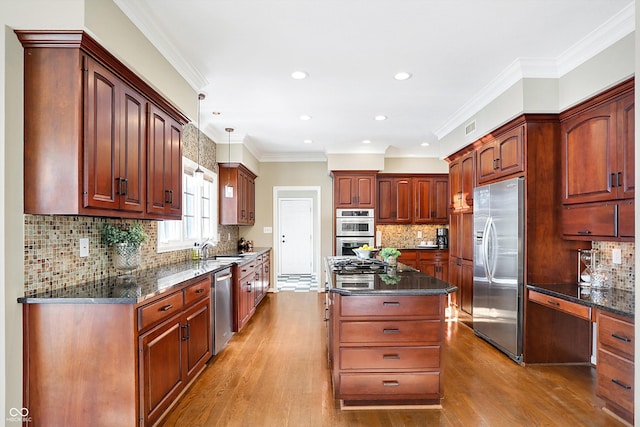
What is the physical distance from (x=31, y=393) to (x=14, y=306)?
0.50m

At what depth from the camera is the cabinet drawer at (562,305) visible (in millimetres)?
2752

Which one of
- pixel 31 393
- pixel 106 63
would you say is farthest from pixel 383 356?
pixel 106 63

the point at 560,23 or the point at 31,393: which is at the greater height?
the point at 560,23

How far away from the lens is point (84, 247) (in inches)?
98.0

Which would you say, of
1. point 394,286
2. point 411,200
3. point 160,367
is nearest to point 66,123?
point 160,367

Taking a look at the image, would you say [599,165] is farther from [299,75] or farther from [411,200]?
[411,200]

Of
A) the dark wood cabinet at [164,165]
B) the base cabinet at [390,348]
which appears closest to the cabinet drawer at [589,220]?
the base cabinet at [390,348]

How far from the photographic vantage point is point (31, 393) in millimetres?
1991

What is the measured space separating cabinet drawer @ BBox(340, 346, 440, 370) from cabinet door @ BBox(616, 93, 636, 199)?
72.7 inches

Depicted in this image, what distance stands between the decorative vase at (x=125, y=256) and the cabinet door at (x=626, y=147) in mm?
3672

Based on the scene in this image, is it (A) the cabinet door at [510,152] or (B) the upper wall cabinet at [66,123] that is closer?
(B) the upper wall cabinet at [66,123]

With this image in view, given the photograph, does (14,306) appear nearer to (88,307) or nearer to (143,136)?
(88,307)

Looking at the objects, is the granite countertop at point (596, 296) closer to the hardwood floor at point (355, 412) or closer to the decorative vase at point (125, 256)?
the hardwood floor at point (355, 412)

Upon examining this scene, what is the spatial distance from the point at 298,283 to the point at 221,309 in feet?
14.8
